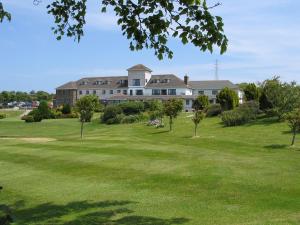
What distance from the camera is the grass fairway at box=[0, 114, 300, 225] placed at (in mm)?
11781

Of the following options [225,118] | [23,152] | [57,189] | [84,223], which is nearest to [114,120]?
[225,118]

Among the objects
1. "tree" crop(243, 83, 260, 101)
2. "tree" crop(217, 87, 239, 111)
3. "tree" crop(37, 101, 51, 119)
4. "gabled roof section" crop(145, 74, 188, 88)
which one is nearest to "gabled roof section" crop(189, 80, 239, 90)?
"gabled roof section" crop(145, 74, 188, 88)

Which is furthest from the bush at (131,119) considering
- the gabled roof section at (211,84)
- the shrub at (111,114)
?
the gabled roof section at (211,84)

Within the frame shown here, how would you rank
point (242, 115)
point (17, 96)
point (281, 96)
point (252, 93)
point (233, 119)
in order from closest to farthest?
point (281, 96), point (233, 119), point (242, 115), point (252, 93), point (17, 96)

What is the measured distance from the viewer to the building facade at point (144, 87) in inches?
3775

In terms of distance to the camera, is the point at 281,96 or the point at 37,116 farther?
the point at 37,116

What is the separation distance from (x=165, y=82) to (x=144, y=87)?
4.97 meters

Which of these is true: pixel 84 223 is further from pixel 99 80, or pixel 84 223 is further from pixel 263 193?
pixel 99 80

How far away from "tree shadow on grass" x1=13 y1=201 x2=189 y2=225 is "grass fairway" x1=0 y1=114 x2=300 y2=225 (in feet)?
0.09

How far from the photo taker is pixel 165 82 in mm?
98188

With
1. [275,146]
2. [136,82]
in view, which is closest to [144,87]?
[136,82]

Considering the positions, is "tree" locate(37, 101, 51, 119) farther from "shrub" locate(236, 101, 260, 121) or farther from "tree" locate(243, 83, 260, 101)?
"shrub" locate(236, 101, 260, 121)

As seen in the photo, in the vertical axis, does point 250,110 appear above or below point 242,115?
above

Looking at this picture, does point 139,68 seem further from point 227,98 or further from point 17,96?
point 17,96
